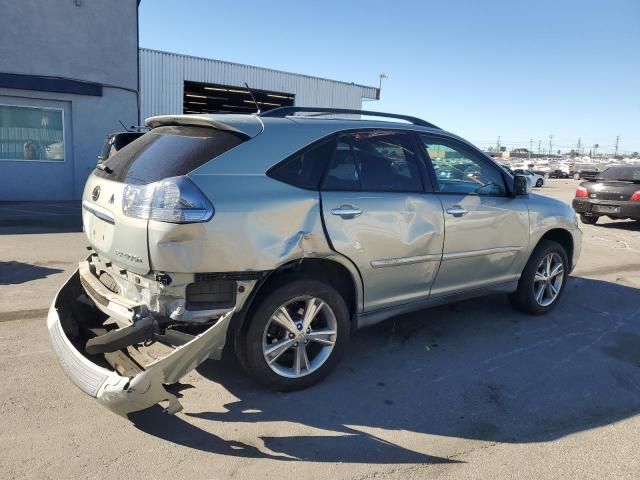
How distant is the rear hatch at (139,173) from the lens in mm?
2973

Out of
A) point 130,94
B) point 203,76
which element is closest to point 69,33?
point 130,94

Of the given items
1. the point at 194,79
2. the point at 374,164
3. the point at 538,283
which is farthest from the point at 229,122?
the point at 194,79

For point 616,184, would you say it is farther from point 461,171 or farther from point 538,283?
point 461,171

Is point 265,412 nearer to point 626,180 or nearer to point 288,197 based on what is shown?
point 288,197

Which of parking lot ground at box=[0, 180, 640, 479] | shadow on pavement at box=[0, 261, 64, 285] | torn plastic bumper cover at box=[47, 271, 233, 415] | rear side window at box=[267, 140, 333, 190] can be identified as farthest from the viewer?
shadow on pavement at box=[0, 261, 64, 285]

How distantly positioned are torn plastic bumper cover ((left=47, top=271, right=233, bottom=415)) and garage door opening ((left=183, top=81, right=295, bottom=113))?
61.7 ft

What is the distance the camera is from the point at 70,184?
44.9ft

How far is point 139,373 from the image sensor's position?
2.72 meters

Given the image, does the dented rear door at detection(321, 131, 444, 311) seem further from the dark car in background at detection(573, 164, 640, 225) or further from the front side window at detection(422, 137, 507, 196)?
the dark car in background at detection(573, 164, 640, 225)

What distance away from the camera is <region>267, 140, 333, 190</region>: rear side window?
129 inches

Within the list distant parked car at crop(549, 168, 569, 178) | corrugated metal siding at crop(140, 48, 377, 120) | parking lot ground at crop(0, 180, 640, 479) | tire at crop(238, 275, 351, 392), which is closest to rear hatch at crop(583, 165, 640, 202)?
parking lot ground at crop(0, 180, 640, 479)

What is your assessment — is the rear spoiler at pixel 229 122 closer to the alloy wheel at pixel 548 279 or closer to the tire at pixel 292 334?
the tire at pixel 292 334

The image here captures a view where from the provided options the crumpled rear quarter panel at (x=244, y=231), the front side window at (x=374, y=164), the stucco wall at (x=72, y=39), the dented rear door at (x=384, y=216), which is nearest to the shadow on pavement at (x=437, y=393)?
the dented rear door at (x=384, y=216)

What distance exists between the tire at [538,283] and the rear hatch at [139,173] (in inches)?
128
